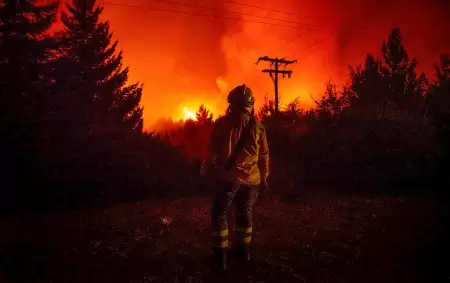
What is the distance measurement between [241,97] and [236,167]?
95cm

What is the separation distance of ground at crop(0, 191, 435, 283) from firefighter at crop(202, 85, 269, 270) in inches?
17.1

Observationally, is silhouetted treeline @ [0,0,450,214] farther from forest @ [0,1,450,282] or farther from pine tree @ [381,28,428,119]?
pine tree @ [381,28,428,119]

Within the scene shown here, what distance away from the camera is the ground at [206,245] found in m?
3.83

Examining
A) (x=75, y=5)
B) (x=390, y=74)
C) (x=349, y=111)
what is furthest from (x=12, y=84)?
(x=390, y=74)

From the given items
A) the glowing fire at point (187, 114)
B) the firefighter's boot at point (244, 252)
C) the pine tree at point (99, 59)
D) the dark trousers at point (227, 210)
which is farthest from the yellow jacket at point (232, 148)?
the glowing fire at point (187, 114)

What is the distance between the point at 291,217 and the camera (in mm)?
6758

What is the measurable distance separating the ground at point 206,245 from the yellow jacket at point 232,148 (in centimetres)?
123

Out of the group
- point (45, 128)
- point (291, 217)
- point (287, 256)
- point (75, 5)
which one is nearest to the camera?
point (287, 256)

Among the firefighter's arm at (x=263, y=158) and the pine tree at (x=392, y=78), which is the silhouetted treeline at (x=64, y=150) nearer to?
the firefighter's arm at (x=263, y=158)

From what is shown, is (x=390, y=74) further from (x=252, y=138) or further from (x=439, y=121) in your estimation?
(x=252, y=138)

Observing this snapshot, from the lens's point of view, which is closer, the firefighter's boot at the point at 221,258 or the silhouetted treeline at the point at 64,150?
the firefighter's boot at the point at 221,258

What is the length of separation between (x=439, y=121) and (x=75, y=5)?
25.3 metres

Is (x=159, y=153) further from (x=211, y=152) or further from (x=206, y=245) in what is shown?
(x=211, y=152)

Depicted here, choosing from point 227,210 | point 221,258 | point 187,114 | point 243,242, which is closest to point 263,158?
point 227,210
